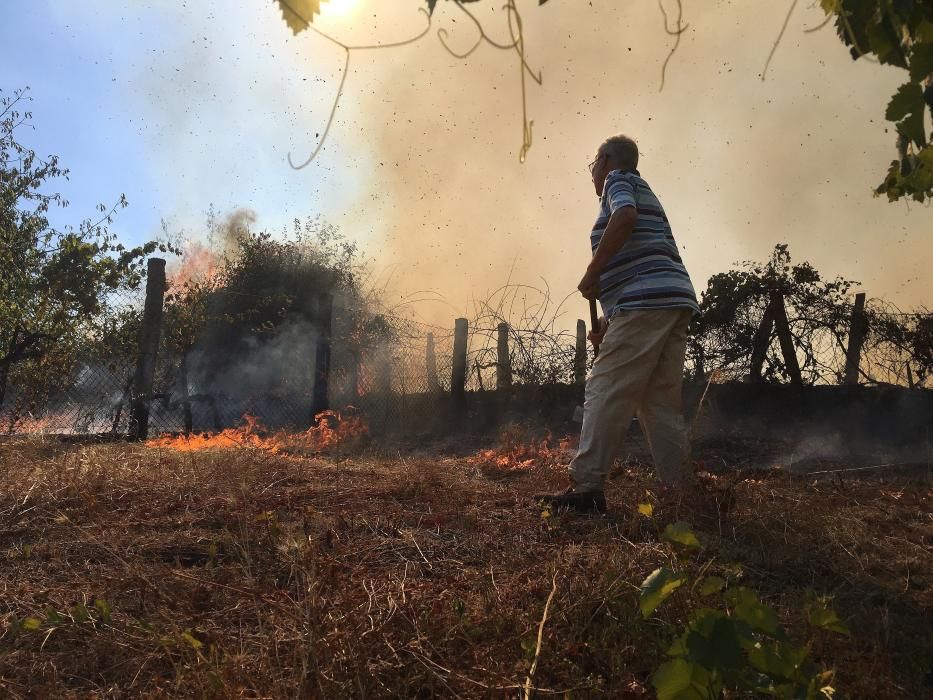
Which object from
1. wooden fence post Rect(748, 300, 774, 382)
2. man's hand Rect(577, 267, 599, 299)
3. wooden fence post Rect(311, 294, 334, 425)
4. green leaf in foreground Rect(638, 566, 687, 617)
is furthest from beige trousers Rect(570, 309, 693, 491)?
wooden fence post Rect(311, 294, 334, 425)

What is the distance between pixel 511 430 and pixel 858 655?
6004mm

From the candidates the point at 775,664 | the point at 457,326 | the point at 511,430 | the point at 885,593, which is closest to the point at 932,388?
the point at 511,430

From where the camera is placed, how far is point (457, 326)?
8742mm

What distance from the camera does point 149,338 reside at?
760 centimetres

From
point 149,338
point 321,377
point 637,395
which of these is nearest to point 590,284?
point 637,395

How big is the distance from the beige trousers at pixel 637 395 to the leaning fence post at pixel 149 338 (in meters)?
5.36

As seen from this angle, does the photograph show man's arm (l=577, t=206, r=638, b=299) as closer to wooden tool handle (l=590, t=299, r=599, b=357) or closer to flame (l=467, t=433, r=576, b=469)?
wooden tool handle (l=590, t=299, r=599, b=357)

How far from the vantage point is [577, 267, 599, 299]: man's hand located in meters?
3.48

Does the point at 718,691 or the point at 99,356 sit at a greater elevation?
the point at 99,356

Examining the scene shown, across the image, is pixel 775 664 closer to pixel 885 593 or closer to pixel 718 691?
pixel 718 691

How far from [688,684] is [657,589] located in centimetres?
20

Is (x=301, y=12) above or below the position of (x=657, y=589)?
above

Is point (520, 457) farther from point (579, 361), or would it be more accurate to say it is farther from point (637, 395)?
point (579, 361)

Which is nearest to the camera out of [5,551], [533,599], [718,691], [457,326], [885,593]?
[718,691]
